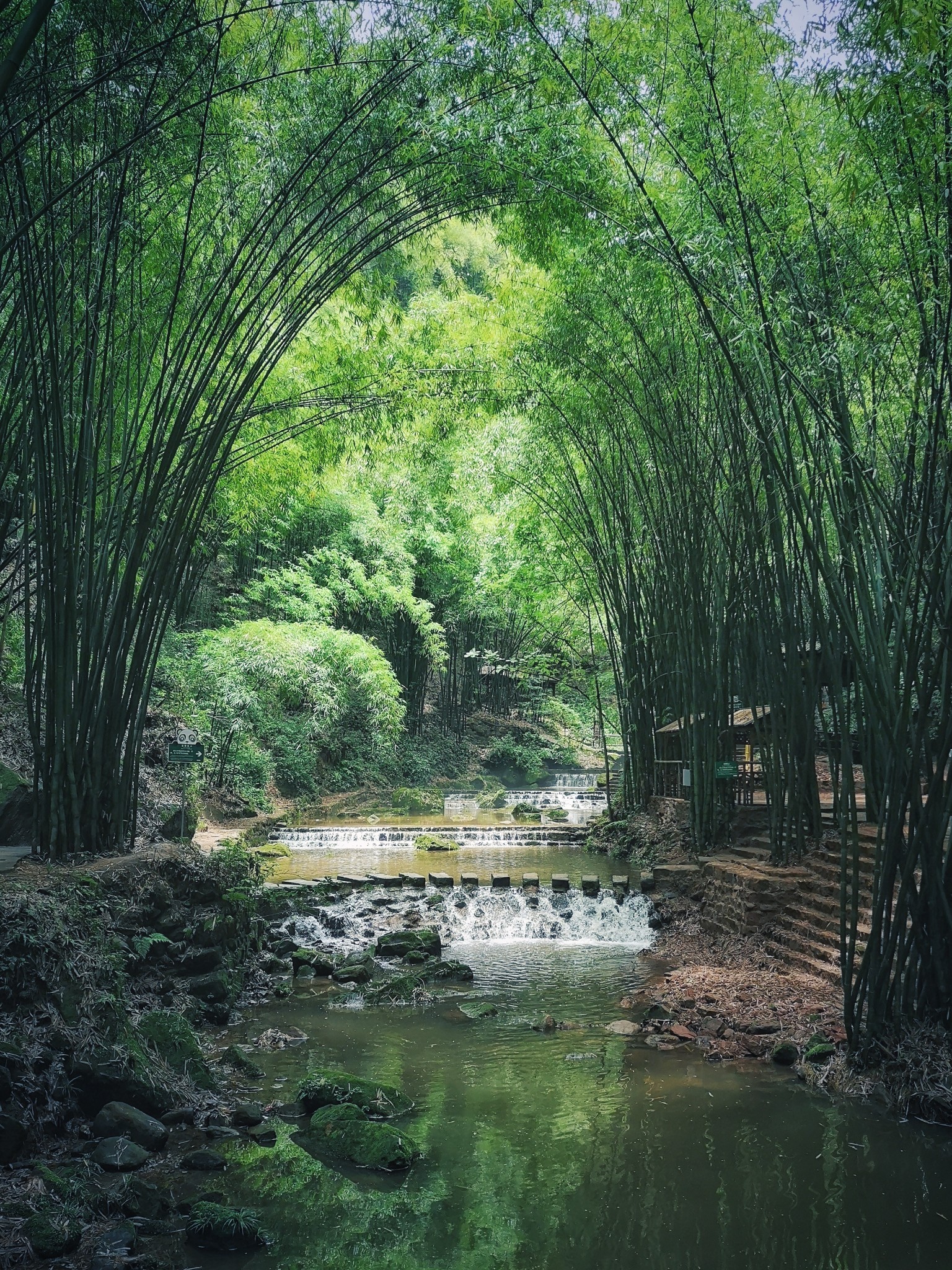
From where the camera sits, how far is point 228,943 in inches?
197

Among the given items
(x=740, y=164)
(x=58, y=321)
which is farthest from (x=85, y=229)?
(x=740, y=164)

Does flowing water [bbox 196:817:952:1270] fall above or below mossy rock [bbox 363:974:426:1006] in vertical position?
above

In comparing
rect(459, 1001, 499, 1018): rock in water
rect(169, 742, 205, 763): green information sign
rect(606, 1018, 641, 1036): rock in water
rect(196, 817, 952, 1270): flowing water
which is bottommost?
rect(459, 1001, 499, 1018): rock in water

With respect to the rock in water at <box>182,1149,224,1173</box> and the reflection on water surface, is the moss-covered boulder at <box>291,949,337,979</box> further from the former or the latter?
the rock in water at <box>182,1149,224,1173</box>

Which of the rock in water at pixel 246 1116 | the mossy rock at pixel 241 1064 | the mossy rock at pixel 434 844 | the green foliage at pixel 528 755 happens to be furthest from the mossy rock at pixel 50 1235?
the green foliage at pixel 528 755

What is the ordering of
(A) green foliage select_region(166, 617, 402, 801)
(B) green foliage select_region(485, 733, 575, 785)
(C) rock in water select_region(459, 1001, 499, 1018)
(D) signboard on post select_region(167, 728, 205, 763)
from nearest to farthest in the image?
(C) rock in water select_region(459, 1001, 499, 1018) < (D) signboard on post select_region(167, 728, 205, 763) < (A) green foliage select_region(166, 617, 402, 801) < (B) green foliage select_region(485, 733, 575, 785)

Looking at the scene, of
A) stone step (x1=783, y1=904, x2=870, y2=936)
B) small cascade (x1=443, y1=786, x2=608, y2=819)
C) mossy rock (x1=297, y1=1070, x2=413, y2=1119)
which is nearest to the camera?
mossy rock (x1=297, y1=1070, x2=413, y2=1119)

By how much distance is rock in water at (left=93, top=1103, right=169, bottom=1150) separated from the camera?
286 cm

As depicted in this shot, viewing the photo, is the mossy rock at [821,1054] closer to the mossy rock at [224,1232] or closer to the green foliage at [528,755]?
the mossy rock at [224,1232]

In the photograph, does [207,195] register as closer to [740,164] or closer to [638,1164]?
[740,164]

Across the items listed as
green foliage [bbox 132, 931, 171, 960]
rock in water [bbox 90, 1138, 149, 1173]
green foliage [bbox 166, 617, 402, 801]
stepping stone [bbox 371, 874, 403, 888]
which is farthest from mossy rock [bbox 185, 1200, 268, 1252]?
green foliage [bbox 166, 617, 402, 801]

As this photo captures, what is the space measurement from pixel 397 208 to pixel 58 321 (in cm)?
217

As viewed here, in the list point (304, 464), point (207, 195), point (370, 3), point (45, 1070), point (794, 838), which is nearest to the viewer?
point (45, 1070)

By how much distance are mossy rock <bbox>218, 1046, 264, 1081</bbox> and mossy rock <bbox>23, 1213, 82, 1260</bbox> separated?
4.93 ft
